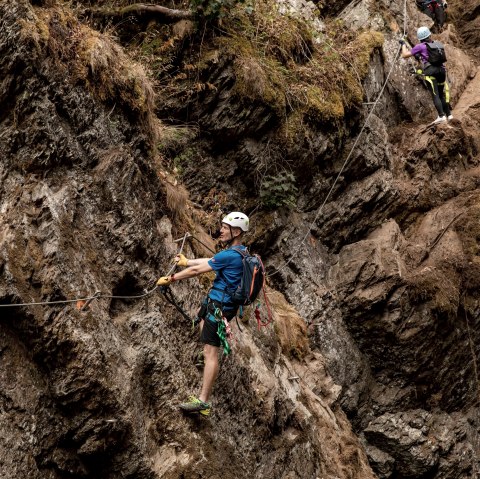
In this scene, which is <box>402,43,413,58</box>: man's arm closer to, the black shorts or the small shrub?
the small shrub

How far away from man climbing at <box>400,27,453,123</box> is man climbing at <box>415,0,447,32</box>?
580 centimetres

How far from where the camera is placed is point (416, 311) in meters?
11.7

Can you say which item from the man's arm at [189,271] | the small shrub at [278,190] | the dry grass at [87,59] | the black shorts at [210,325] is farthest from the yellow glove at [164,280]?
the small shrub at [278,190]

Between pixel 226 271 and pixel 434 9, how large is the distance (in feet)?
53.6

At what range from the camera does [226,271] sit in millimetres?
6824

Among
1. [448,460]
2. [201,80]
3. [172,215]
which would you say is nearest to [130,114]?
[172,215]

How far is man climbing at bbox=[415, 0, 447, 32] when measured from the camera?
1923 cm

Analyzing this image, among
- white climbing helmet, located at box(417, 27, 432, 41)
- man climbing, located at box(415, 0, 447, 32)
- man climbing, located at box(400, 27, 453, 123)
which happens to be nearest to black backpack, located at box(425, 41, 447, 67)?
man climbing, located at box(400, 27, 453, 123)

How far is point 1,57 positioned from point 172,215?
3.10m

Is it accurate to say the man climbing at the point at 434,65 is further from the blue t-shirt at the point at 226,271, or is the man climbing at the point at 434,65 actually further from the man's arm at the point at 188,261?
the man's arm at the point at 188,261

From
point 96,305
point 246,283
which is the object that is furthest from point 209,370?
point 96,305

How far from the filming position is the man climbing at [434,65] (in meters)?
13.9

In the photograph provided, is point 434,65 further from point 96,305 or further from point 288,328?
point 96,305

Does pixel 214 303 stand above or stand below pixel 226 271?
below
